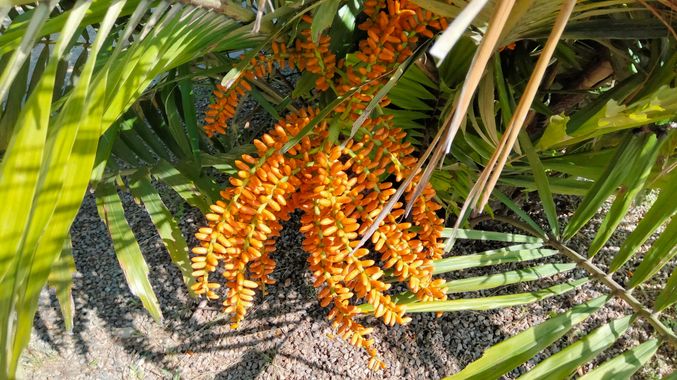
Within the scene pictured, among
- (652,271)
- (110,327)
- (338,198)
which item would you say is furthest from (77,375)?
(652,271)

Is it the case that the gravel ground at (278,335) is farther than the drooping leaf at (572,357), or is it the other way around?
the gravel ground at (278,335)

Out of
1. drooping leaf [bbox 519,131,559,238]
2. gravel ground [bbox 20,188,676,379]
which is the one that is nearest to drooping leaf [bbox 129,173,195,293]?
gravel ground [bbox 20,188,676,379]

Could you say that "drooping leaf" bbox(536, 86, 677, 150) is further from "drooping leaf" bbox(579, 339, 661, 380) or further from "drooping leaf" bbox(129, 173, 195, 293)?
"drooping leaf" bbox(129, 173, 195, 293)

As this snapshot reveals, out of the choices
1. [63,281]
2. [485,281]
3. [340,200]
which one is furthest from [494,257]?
[63,281]

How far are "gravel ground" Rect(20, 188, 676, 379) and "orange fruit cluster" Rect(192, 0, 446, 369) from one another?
17.6 inches

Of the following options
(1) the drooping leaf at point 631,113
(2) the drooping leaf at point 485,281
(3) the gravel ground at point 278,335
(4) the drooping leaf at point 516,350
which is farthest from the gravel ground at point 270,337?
(1) the drooping leaf at point 631,113

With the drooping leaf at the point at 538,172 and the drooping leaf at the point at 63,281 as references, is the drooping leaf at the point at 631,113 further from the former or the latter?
the drooping leaf at the point at 63,281

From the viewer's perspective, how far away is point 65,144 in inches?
11.8

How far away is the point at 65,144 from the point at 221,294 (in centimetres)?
84

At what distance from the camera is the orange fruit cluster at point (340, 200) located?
50 cm

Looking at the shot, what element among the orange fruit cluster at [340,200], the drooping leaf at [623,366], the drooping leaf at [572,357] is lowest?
the drooping leaf at [572,357]

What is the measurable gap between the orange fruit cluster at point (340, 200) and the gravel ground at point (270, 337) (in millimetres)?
448

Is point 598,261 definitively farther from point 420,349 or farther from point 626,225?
point 420,349

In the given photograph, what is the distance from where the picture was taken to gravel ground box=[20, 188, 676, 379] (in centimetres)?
99
